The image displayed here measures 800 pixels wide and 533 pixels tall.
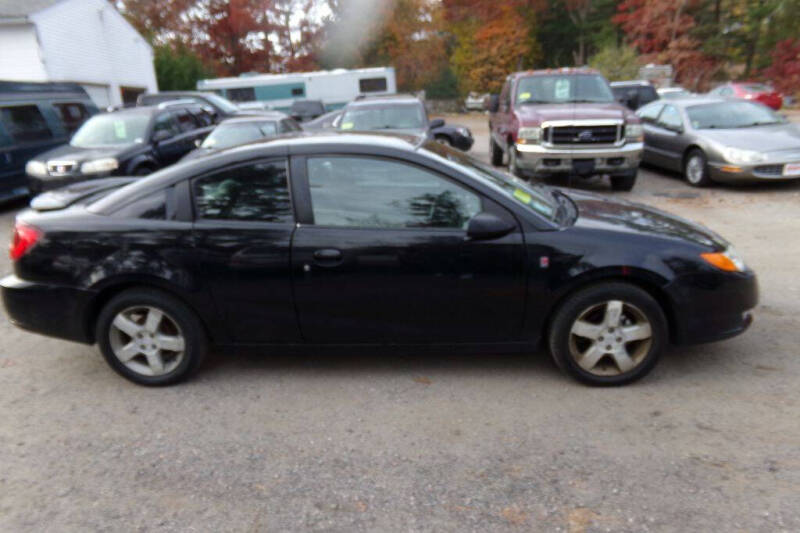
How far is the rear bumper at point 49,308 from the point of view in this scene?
3.77 meters

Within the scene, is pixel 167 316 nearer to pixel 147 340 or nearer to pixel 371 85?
pixel 147 340

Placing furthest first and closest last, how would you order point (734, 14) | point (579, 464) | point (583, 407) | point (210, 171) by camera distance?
point (734, 14), point (210, 171), point (583, 407), point (579, 464)

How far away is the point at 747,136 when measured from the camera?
968 cm

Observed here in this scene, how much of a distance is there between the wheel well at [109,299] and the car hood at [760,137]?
892 cm

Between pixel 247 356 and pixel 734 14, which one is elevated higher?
pixel 734 14

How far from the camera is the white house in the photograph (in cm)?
2005

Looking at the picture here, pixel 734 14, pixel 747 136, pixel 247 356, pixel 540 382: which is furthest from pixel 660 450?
pixel 734 14

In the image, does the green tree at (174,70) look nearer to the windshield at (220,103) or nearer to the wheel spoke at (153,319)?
the windshield at (220,103)

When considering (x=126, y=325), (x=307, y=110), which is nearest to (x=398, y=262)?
(x=126, y=325)

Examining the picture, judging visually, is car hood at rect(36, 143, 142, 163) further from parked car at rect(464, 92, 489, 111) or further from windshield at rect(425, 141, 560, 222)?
parked car at rect(464, 92, 489, 111)

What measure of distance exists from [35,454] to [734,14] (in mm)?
39558

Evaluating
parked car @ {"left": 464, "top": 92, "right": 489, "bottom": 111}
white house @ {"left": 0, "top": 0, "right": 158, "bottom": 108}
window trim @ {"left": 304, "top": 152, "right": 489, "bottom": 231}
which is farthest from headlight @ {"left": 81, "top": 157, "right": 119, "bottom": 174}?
parked car @ {"left": 464, "top": 92, "right": 489, "bottom": 111}

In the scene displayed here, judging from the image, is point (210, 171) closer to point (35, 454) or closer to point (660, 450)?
point (35, 454)

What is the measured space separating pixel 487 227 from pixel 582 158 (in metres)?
6.69
